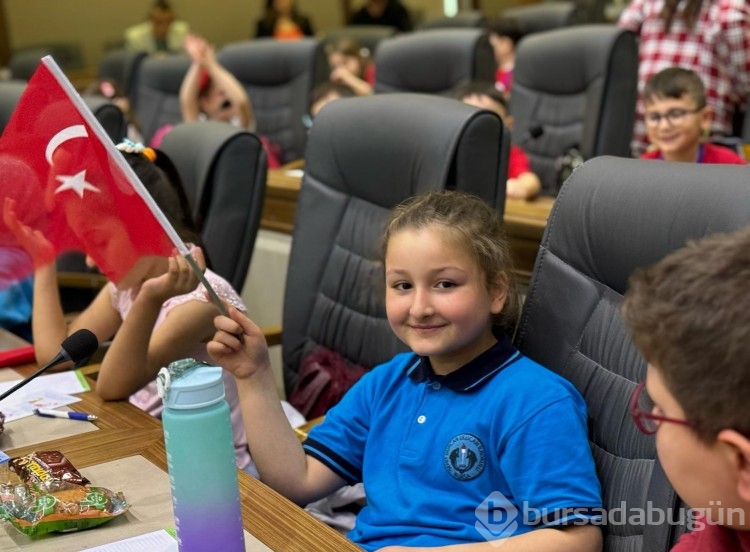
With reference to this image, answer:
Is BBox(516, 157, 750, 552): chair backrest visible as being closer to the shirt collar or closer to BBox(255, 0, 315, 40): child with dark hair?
the shirt collar

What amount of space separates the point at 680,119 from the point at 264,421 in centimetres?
192

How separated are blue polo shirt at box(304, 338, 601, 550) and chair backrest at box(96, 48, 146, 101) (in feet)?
14.6

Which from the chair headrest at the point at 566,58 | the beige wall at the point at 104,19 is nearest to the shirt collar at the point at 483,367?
the chair headrest at the point at 566,58

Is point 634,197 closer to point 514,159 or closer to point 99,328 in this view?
point 99,328

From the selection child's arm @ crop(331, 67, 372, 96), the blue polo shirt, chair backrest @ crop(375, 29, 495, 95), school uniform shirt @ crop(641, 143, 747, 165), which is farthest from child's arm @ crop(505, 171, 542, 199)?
child's arm @ crop(331, 67, 372, 96)

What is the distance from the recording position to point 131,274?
1.38m

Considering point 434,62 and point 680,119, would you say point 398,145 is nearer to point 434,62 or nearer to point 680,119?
point 680,119

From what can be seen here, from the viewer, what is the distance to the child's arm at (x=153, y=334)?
1.46m

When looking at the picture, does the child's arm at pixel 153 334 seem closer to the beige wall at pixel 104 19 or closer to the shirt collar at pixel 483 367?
the shirt collar at pixel 483 367

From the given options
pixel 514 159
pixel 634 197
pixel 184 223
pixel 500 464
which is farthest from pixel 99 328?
pixel 514 159

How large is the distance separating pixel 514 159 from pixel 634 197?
2.10 meters

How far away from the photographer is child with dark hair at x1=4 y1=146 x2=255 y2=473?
1441 mm

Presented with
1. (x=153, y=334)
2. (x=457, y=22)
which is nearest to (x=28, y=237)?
(x=153, y=334)

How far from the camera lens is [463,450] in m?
1.33
